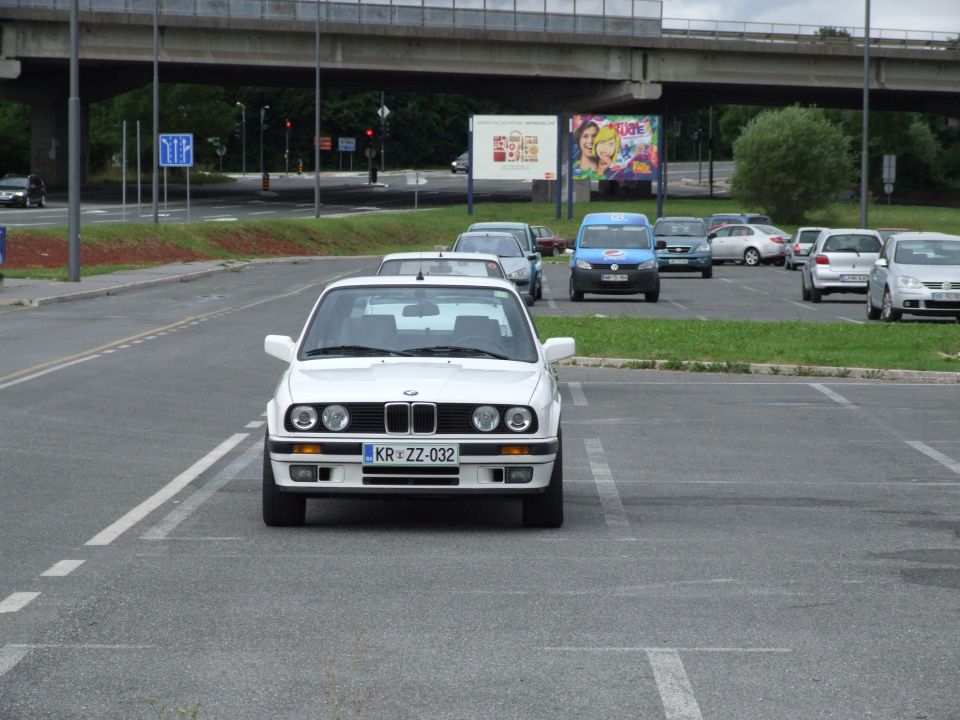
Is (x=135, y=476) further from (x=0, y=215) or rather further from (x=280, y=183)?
(x=280, y=183)

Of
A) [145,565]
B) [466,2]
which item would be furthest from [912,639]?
[466,2]

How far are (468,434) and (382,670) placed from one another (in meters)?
3.08

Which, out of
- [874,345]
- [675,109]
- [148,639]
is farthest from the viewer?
[675,109]

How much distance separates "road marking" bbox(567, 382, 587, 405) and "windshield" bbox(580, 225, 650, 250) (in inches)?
674

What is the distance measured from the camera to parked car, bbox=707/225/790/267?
60.1 meters

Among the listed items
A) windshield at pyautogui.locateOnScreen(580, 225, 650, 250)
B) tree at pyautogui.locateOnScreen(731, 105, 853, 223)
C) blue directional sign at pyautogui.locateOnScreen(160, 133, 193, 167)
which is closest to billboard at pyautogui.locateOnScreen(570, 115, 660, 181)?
tree at pyautogui.locateOnScreen(731, 105, 853, 223)

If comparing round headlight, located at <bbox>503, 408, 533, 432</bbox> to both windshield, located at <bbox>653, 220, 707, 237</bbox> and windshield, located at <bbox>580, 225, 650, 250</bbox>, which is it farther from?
windshield, located at <bbox>653, 220, 707, 237</bbox>

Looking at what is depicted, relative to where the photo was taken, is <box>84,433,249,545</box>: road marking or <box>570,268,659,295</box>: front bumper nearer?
<box>84,433,249,545</box>: road marking

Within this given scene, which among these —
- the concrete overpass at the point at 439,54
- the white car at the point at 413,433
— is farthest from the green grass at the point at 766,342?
the concrete overpass at the point at 439,54

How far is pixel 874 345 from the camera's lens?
75.5 feet

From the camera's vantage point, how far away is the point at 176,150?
5722 cm

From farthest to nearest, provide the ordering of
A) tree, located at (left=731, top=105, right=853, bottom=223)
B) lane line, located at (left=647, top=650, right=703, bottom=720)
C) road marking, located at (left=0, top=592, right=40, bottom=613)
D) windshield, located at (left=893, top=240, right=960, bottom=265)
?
tree, located at (left=731, top=105, right=853, bottom=223) → windshield, located at (left=893, top=240, right=960, bottom=265) → road marking, located at (left=0, top=592, right=40, bottom=613) → lane line, located at (left=647, top=650, right=703, bottom=720)

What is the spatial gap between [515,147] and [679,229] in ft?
98.6

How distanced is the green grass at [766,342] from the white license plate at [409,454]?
1176 centimetres
